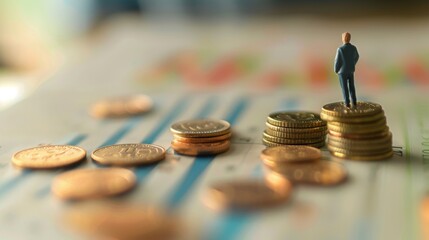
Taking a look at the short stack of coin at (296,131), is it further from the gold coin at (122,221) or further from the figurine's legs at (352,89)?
the gold coin at (122,221)

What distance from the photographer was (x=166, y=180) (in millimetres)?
1072

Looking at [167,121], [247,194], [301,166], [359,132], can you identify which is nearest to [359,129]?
[359,132]

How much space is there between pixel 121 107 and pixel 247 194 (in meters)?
0.70

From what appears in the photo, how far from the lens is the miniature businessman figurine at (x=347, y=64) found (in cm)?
116

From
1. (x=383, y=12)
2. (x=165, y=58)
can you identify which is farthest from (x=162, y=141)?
(x=383, y=12)

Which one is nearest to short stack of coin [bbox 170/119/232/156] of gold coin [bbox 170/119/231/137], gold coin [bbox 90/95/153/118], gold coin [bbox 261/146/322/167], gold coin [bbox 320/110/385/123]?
gold coin [bbox 170/119/231/137]

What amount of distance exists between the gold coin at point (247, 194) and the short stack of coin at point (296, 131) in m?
0.20

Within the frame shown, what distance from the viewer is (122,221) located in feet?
2.83

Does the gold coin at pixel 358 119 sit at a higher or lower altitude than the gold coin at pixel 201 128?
higher

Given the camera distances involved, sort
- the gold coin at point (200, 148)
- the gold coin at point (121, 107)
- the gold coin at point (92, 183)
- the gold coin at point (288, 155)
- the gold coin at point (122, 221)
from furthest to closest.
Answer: the gold coin at point (121, 107)
the gold coin at point (200, 148)
the gold coin at point (288, 155)
the gold coin at point (92, 183)
the gold coin at point (122, 221)

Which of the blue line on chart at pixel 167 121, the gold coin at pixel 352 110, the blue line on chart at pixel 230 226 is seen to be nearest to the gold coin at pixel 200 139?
the blue line on chart at pixel 167 121

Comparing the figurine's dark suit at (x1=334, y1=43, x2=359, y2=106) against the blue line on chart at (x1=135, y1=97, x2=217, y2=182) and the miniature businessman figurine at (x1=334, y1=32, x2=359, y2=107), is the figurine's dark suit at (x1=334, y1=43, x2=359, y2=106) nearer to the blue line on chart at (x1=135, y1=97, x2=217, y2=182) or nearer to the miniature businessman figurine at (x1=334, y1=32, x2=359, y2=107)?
the miniature businessman figurine at (x1=334, y1=32, x2=359, y2=107)

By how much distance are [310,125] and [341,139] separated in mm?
87

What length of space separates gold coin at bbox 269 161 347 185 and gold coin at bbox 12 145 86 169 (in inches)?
13.9
